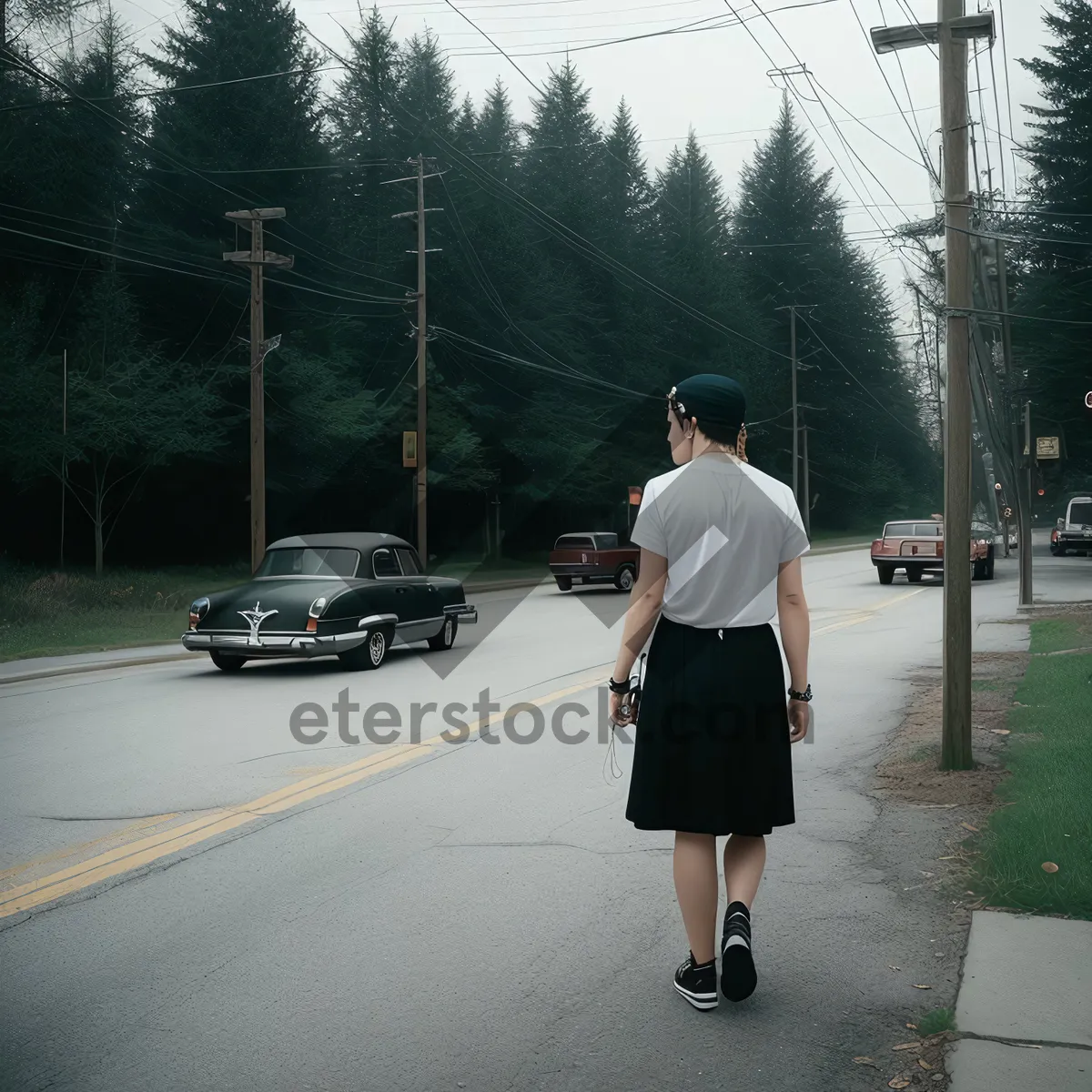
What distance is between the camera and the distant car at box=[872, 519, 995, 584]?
30.2 m

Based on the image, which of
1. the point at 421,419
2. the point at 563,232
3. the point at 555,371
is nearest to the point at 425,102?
the point at 563,232

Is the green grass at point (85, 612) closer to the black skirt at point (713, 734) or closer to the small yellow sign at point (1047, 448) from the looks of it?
the black skirt at point (713, 734)

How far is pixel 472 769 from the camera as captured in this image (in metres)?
8.09

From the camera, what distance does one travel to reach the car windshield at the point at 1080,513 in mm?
47531

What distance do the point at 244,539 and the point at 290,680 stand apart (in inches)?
1161

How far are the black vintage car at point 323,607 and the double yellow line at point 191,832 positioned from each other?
4.12 meters

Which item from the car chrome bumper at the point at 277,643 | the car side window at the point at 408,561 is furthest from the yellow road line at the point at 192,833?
the car side window at the point at 408,561

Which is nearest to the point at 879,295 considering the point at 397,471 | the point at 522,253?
the point at 522,253

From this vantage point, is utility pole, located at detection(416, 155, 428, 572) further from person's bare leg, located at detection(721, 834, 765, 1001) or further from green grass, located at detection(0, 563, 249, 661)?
person's bare leg, located at detection(721, 834, 765, 1001)

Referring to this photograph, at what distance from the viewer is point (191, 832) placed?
646cm

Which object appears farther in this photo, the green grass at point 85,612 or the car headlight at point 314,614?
the green grass at point 85,612

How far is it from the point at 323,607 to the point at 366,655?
942 millimetres

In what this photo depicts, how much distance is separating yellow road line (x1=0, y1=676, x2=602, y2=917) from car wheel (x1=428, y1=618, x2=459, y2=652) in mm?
6895

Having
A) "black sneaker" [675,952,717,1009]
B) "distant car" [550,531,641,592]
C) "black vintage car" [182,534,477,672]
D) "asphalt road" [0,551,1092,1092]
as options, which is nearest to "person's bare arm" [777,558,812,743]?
"black sneaker" [675,952,717,1009]
